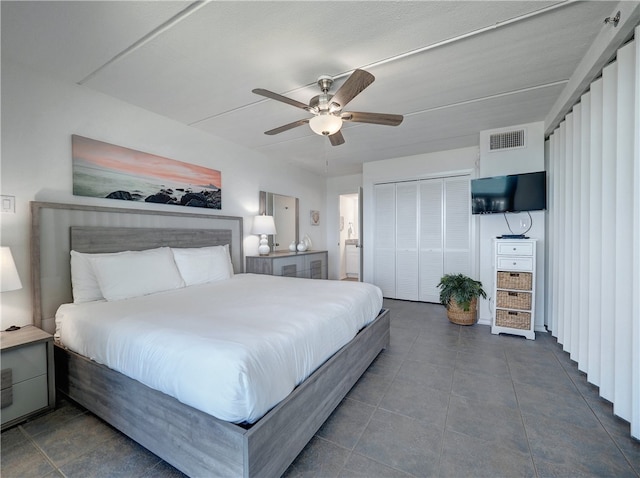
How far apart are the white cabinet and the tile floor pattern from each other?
2.32 metres

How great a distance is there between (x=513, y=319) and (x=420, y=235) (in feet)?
6.43

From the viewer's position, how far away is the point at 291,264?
14.4 ft

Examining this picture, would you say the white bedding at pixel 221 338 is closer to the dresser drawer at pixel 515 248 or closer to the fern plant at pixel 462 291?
the fern plant at pixel 462 291

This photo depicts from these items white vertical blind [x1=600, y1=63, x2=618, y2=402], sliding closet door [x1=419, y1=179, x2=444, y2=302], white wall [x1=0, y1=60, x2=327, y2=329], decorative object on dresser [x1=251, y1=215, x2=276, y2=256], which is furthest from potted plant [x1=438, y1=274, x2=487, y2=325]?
white wall [x1=0, y1=60, x2=327, y2=329]

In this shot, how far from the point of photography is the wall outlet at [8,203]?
2.04m

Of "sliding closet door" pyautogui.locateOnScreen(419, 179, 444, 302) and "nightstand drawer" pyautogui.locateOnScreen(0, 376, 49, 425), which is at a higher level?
"sliding closet door" pyautogui.locateOnScreen(419, 179, 444, 302)

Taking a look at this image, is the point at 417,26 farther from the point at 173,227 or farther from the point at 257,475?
the point at 173,227

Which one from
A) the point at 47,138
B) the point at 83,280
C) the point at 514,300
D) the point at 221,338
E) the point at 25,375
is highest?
the point at 47,138

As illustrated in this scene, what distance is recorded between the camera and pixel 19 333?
1.94 metres

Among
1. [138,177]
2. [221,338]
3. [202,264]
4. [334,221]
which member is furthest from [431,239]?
[138,177]

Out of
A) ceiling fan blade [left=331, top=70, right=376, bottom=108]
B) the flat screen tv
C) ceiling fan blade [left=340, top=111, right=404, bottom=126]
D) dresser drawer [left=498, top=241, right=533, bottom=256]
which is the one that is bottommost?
dresser drawer [left=498, top=241, right=533, bottom=256]

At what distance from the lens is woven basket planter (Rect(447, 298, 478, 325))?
3.69 meters

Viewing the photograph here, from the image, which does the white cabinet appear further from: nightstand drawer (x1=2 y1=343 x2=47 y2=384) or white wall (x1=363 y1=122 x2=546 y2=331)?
nightstand drawer (x1=2 y1=343 x2=47 y2=384)

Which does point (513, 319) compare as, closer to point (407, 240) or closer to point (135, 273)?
point (407, 240)
